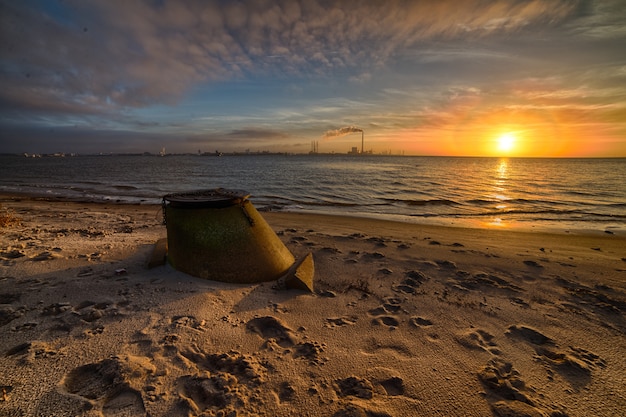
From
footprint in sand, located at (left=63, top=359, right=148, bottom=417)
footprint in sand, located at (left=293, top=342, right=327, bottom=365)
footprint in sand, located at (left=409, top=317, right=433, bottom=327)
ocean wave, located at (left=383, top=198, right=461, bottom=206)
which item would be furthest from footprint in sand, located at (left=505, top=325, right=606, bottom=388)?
ocean wave, located at (left=383, top=198, right=461, bottom=206)

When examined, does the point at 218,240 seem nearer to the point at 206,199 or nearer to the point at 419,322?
the point at 206,199

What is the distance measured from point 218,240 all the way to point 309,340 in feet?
6.78

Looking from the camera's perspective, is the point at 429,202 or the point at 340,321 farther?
the point at 429,202

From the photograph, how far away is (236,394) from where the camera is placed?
Result: 2523 millimetres

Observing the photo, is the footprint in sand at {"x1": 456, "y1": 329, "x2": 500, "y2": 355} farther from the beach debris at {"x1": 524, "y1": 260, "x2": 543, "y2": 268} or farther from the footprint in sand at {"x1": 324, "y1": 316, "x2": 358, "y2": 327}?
the beach debris at {"x1": 524, "y1": 260, "x2": 543, "y2": 268}

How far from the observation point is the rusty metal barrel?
14.7 ft

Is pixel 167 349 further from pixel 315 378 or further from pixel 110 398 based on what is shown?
pixel 315 378

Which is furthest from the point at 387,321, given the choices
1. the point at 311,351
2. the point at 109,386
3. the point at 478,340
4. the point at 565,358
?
the point at 109,386

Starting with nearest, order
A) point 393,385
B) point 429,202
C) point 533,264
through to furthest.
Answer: point 393,385 → point 533,264 → point 429,202

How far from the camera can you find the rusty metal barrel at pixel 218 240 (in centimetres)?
448

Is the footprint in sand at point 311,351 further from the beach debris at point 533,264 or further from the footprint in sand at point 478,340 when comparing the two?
the beach debris at point 533,264

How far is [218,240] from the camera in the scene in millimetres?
4461

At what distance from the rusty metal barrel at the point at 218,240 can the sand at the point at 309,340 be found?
0.28 m

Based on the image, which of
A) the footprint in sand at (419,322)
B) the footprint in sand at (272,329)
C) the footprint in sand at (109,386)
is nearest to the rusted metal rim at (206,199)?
the footprint in sand at (272,329)
